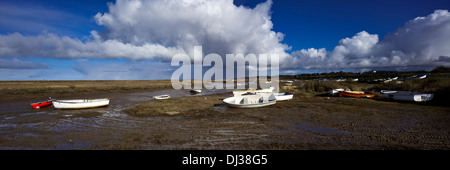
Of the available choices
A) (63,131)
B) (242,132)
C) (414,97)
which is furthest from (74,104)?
(414,97)

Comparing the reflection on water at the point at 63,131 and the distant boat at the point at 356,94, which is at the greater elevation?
the distant boat at the point at 356,94

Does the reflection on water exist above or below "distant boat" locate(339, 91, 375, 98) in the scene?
below

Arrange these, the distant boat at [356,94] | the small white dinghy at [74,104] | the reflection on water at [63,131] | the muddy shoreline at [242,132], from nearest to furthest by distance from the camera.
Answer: the muddy shoreline at [242,132] → the reflection on water at [63,131] → the small white dinghy at [74,104] → the distant boat at [356,94]

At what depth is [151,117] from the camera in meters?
15.6

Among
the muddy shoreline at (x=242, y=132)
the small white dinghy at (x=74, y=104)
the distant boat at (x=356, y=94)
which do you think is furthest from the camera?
the distant boat at (x=356, y=94)

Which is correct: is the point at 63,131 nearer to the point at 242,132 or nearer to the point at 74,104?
the point at 74,104

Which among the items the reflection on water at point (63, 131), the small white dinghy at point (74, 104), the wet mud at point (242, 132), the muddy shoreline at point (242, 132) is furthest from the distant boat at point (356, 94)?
the small white dinghy at point (74, 104)

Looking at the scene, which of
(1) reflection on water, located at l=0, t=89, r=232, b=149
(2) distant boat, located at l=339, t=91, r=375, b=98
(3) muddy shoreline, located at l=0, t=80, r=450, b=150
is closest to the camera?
(3) muddy shoreline, located at l=0, t=80, r=450, b=150

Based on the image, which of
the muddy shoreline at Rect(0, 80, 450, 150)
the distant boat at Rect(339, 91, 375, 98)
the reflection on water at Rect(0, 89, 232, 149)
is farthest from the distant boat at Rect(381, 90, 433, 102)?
the reflection on water at Rect(0, 89, 232, 149)

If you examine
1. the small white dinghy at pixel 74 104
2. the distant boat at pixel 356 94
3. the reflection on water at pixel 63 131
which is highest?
the distant boat at pixel 356 94

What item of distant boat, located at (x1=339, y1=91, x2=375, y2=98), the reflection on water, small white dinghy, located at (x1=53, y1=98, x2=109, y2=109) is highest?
distant boat, located at (x1=339, y1=91, x2=375, y2=98)

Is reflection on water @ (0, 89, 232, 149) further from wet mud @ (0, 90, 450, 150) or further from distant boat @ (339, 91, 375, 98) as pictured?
distant boat @ (339, 91, 375, 98)

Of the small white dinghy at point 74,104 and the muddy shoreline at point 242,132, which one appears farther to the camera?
the small white dinghy at point 74,104

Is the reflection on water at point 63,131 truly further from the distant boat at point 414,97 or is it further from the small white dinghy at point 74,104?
the distant boat at point 414,97
